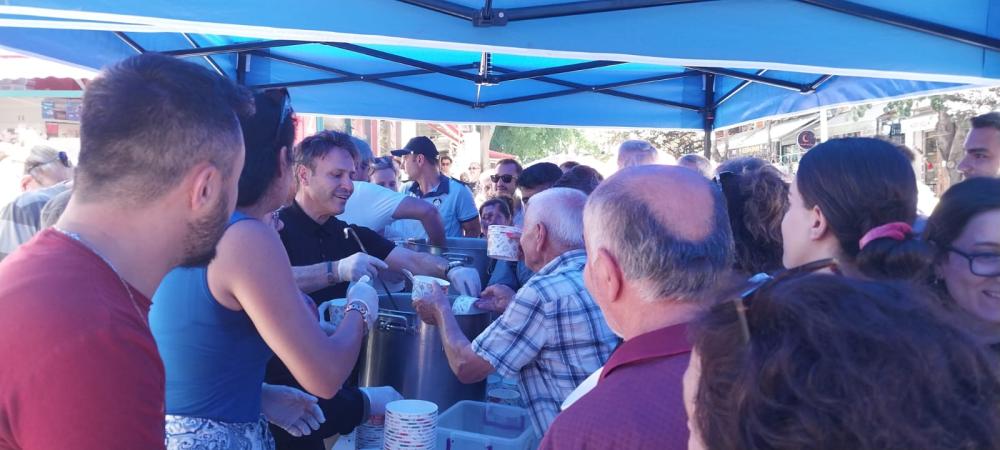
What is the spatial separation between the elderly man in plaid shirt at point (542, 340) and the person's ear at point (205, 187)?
1028 millimetres

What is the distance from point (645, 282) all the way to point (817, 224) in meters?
0.80

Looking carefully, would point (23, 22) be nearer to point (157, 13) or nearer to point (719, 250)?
point (157, 13)

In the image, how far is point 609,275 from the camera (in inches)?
57.0

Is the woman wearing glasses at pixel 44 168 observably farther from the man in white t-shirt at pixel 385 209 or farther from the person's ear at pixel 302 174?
the person's ear at pixel 302 174

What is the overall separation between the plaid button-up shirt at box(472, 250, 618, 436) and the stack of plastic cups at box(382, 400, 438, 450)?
0.89 ft

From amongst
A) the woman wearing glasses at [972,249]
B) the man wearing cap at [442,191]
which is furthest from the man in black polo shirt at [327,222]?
the man wearing cap at [442,191]

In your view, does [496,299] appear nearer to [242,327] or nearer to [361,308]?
[361,308]

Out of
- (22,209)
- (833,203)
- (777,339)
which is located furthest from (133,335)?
(22,209)

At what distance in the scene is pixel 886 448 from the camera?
23.5 inches

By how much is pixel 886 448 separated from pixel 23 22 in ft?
11.3

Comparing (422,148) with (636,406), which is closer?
(636,406)

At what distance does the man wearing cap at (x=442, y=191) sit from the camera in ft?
18.9

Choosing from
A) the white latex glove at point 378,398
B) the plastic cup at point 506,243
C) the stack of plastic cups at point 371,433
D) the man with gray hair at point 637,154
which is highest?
the man with gray hair at point 637,154

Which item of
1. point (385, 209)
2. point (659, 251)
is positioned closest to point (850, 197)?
point (659, 251)
